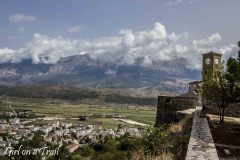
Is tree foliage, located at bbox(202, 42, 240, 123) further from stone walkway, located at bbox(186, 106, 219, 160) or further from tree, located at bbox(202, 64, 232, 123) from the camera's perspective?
stone walkway, located at bbox(186, 106, 219, 160)

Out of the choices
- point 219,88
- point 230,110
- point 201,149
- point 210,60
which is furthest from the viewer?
point 210,60

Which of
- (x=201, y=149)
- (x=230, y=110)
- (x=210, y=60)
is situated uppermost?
(x=210, y=60)

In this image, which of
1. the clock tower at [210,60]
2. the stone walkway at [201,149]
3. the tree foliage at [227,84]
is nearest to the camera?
the stone walkway at [201,149]

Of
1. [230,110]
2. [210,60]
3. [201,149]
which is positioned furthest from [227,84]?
[210,60]

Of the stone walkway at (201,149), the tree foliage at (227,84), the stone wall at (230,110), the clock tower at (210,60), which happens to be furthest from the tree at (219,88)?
the clock tower at (210,60)

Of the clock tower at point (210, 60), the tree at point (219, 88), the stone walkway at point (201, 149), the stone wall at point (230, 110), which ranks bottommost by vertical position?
the stone walkway at point (201, 149)

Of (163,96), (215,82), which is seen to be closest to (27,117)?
(163,96)

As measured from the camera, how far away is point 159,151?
14273 mm

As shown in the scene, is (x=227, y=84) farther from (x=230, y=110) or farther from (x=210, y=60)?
(x=210, y=60)

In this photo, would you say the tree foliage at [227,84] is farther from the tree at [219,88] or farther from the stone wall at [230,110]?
the stone wall at [230,110]

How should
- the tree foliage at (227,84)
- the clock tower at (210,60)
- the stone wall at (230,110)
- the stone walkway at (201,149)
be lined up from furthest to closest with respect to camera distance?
the clock tower at (210,60), the stone wall at (230,110), the tree foliage at (227,84), the stone walkway at (201,149)

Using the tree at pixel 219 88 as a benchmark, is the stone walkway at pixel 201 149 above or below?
below

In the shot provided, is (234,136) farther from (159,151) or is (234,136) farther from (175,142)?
(159,151)

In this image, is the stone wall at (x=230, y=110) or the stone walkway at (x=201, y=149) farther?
the stone wall at (x=230, y=110)
